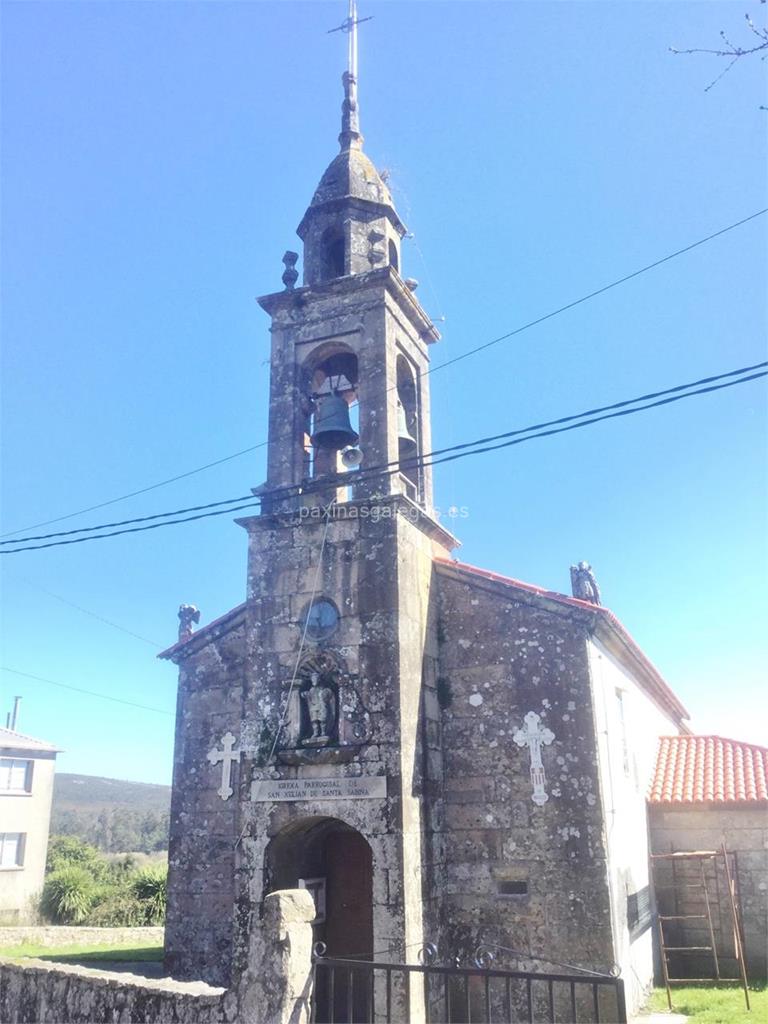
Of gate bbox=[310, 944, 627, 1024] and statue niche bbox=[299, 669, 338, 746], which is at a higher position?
statue niche bbox=[299, 669, 338, 746]

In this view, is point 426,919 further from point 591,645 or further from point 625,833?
point 591,645

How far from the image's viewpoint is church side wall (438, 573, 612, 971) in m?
9.88

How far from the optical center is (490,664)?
36.7ft

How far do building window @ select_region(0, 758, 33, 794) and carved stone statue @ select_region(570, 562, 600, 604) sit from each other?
74.9 feet

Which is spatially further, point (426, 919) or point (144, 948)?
point (144, 948)

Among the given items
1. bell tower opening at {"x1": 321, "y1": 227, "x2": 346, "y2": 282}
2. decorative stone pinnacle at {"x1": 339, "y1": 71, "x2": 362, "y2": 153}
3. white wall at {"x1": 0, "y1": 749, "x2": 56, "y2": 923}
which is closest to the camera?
bell tower opening at {"x1": 321, "y1": 227, "x2": 346, "y2": 282}

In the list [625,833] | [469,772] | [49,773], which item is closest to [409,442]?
[469,772]

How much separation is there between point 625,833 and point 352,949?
4.12m

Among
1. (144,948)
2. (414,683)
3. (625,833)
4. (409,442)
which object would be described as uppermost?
(409,442)

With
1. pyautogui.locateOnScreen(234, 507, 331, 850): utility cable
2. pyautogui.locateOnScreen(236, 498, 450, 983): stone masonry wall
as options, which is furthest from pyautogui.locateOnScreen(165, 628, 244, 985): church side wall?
pyautogui.locateOnScreen(236, 498, 450, 983): stone masonry wall

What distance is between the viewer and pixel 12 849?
1064 inches

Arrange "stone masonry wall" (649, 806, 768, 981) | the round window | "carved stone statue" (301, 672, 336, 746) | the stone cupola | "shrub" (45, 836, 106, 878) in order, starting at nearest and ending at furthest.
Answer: "carved stone statue" (301, 672, 336, 746), the round window, "stone masonry wall" (649, 806, 768, 981), the stone cupola, "shrub" (45, 836, 106, 878)

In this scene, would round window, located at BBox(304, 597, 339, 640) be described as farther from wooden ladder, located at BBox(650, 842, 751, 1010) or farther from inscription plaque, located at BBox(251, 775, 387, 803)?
wooden ladder, located at BBox(650, 842, 751, 1010)

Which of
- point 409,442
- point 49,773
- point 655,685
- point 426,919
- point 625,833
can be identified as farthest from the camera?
point 49,773
